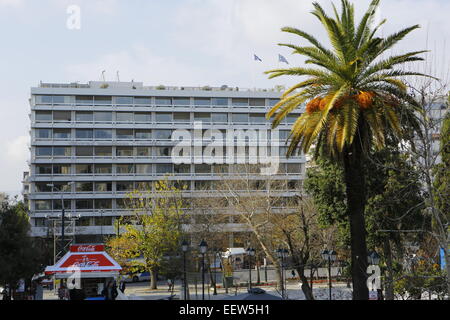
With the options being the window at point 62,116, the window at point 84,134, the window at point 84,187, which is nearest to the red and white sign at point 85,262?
the window at point 84,187

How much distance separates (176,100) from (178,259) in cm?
3536

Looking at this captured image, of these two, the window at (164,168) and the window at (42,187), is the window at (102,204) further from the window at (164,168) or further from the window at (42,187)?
the window at (164,168)

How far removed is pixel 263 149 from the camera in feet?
235

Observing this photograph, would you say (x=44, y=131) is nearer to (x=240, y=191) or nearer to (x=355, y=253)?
(x=240, y=191)

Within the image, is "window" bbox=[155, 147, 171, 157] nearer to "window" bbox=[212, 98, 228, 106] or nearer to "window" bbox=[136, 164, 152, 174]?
"window" bbox=[136, 164, 152, 174]

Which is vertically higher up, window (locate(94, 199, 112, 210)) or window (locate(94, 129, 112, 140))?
window (locate(94, 129, 112, 140))

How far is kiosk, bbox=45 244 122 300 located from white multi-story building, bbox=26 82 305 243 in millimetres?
42878

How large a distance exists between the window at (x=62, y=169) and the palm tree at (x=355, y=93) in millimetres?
56357

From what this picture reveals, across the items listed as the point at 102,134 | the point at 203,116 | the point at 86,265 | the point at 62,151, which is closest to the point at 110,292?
the point at 86,265

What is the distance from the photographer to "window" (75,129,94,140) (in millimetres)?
72125

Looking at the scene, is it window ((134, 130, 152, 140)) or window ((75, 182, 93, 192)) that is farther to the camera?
window ((134, 130, 152, 140))

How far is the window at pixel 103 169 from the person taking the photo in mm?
72312

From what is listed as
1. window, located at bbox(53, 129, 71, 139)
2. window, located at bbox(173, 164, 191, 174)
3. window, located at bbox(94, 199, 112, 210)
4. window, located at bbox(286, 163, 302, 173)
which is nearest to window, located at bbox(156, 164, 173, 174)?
window, located at bbox(173, 164, 191, 174)
